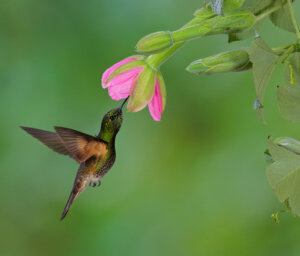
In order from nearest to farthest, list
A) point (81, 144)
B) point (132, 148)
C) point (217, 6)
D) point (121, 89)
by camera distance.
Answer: point (217, 6) < point (121, 89) < point (81, 144) < point (132, 148)

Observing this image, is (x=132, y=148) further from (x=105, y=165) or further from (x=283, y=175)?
(x=283, y=175)

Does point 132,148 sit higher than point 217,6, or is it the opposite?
point 217,6

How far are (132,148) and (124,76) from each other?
1268mm

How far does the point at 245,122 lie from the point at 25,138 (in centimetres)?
77

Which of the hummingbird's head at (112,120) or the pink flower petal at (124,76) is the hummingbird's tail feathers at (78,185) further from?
the pink flower petal at (124,76)

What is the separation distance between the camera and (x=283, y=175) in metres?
0.40

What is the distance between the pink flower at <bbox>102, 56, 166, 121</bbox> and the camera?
45 cm

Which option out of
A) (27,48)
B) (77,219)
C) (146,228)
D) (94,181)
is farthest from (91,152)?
(27,48)

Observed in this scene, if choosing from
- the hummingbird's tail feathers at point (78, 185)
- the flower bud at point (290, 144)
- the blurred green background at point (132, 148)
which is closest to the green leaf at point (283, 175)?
the flower bud at point (290, 144)

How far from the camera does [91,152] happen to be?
0.67m

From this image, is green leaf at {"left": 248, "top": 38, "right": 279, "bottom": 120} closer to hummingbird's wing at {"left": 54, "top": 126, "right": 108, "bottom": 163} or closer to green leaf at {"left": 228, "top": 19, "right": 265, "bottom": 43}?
green leaf at {"left": 228, "top": 19, "right": 265, "bottom": 43}

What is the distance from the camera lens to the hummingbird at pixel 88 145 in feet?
2.08

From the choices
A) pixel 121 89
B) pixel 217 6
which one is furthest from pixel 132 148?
pixel 217 6

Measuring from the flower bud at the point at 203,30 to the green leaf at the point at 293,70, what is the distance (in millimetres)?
45
